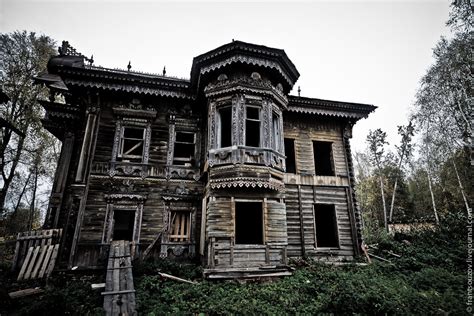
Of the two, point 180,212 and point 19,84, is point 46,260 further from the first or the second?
point 19,84

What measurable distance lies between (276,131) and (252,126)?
2.09 metres

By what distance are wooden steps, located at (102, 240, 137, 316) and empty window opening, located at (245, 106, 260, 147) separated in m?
7.16

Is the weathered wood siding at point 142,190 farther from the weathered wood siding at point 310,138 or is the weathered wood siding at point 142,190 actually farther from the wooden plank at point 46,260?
the weathered wood siding at point 310,138

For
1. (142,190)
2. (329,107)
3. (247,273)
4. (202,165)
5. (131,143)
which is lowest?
(247,273)

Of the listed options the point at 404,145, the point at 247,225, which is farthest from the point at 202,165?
the point at 404,145

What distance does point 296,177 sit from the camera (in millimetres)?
12117

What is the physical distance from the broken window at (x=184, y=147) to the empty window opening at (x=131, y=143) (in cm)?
174

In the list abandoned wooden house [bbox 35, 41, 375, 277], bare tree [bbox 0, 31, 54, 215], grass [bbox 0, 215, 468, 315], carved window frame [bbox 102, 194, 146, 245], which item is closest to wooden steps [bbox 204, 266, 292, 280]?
abandoned wooden house [bbox 35, 41, 375, 277]

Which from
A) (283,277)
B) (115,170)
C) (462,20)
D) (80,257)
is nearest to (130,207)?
(115,170)

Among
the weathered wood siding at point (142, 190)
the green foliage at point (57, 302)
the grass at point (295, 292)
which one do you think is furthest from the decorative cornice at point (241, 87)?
the green foliage at point (57, 302)

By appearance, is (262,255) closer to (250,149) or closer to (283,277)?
(283,277)

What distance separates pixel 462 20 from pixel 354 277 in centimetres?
1887

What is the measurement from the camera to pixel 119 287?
6.10 metres

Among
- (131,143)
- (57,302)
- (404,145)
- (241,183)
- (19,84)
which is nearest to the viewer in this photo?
(57,302)
